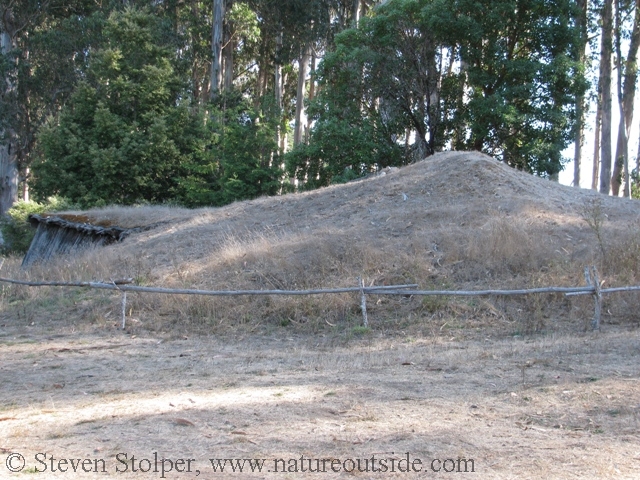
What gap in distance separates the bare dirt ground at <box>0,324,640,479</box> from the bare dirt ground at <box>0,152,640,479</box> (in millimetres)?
25

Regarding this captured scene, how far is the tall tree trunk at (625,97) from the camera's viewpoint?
1100 inches

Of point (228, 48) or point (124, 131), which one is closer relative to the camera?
point (124, 131)

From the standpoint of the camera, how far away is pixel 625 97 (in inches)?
1155

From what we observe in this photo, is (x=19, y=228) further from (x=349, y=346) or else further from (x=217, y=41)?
(x=349, y=346)

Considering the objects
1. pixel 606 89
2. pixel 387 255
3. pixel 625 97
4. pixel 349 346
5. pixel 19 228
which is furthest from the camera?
pixel 625 97

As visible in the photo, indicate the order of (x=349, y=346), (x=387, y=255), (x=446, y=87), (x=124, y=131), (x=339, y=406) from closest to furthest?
(x=339, y=406) → (x=349, y=346) → (x=387, y=255) → (x=446, y=87) → (x=124, y=131)

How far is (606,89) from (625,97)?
251cm

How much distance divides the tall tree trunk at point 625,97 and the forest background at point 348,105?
0.29 feet

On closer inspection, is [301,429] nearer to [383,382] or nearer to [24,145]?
[383,382]

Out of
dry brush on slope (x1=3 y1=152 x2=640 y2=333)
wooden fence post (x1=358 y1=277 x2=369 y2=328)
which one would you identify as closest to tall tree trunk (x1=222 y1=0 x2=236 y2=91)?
dry brush on slope (x1=3 y1=152 x2=640 y2=333)

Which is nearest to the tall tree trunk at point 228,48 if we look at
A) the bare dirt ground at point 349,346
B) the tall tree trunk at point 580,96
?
the tall tree trunk at point 580,96

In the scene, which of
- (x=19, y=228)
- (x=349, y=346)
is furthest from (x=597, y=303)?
(x=19, y=228)

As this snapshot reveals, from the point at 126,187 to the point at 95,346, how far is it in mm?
17971

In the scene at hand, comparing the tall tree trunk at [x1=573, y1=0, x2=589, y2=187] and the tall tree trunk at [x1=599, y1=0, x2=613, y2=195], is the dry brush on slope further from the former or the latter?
the tall tree trunk at [x1=599, y1=0, x2=613, y2=195]
